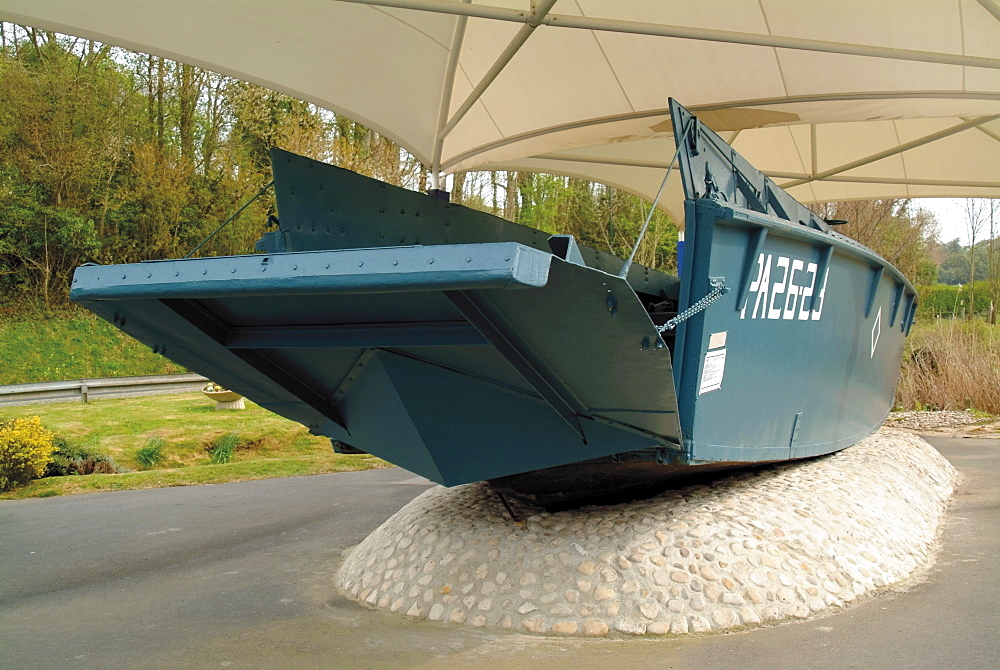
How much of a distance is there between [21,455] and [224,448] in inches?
130

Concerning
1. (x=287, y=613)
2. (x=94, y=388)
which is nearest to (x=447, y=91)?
(x=287, y=613)

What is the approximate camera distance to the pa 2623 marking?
17.2ft

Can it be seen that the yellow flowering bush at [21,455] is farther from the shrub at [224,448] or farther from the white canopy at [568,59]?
the white canopy at [568,59]

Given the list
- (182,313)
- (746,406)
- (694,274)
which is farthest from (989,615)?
(182,313)

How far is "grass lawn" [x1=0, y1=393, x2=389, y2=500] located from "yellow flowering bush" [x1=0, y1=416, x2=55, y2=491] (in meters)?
0.17

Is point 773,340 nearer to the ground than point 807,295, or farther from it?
nearer to the ground

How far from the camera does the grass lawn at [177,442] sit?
32.9 feet

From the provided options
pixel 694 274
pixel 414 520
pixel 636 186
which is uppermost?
pixel 636 186

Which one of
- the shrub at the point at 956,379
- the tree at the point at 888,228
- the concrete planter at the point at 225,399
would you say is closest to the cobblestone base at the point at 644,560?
the concrete planter at the point at 225,399

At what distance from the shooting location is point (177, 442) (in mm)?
12734

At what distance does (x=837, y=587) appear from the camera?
4.98 m

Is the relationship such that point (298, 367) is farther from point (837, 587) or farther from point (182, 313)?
point (837, 587)

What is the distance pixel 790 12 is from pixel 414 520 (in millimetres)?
4802

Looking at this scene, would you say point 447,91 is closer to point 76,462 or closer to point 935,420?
point 76,462
